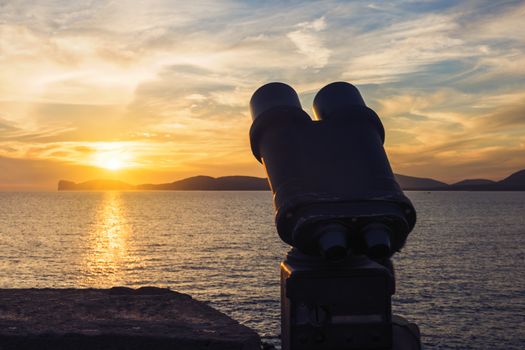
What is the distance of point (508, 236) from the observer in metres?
83.8

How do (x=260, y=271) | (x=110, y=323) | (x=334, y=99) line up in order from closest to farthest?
(x=334, y=99) < (x=110, y=323) < (x=260, y=271)

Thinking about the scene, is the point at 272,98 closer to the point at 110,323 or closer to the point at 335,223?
the point at 335,223

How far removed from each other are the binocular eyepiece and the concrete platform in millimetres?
9490

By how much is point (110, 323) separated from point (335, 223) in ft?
43.5

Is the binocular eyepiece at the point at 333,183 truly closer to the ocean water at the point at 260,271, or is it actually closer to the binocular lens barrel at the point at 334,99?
the binocular lens barrel at the point at 334,99

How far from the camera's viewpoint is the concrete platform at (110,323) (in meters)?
14.0

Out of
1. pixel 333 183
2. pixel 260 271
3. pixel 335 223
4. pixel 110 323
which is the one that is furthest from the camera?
pixel 260 271

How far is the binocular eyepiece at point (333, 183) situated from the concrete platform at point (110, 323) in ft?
31.1

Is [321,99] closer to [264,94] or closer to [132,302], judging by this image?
[264,94]

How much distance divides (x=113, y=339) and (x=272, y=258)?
4203 centimetres

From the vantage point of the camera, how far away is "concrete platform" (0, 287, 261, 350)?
552 inches

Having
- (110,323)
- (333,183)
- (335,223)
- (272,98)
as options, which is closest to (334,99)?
(272,98)

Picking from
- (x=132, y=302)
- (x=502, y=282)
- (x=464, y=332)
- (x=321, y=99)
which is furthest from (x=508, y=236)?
(x=321, y=99)

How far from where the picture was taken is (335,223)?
497 cm
